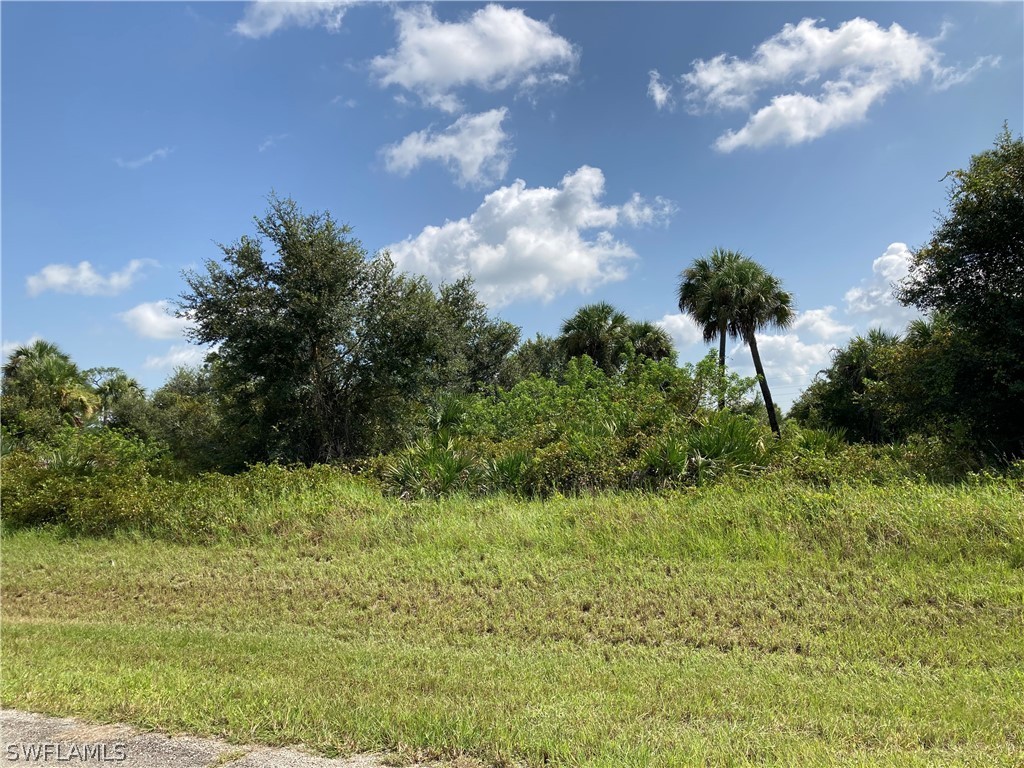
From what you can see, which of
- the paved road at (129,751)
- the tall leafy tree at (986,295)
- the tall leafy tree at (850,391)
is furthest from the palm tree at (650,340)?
the paved road at (129,751)

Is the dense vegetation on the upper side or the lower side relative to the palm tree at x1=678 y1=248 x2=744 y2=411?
lower

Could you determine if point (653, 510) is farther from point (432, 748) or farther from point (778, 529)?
point (432, 748)

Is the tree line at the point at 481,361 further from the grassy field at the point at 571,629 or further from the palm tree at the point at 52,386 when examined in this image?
the grassy field at the point at 571,629

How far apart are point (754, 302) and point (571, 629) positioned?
23.7 meters

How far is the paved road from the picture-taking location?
3631 millimetres

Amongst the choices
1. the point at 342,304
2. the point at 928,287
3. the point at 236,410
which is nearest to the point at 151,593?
the point at 342,304

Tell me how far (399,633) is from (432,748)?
104 inches

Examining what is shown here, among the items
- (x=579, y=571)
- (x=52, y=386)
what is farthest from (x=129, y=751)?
(x=52, y=386)

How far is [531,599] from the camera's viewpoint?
6.82 m

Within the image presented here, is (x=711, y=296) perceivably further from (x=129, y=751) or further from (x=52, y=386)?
(x=52, y=386)

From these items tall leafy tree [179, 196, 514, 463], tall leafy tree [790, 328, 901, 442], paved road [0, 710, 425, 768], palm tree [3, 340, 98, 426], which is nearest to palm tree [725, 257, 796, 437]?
tall leafy tree [790, 328, 901, 442]

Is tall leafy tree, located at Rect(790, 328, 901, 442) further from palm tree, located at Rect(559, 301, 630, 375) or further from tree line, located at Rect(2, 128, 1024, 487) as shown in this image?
palm tree, located at Rect(559, 301, 630, 375)

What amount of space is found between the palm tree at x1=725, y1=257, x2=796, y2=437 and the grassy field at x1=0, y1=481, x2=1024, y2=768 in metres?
19.1

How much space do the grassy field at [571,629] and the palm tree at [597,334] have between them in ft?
73.3
